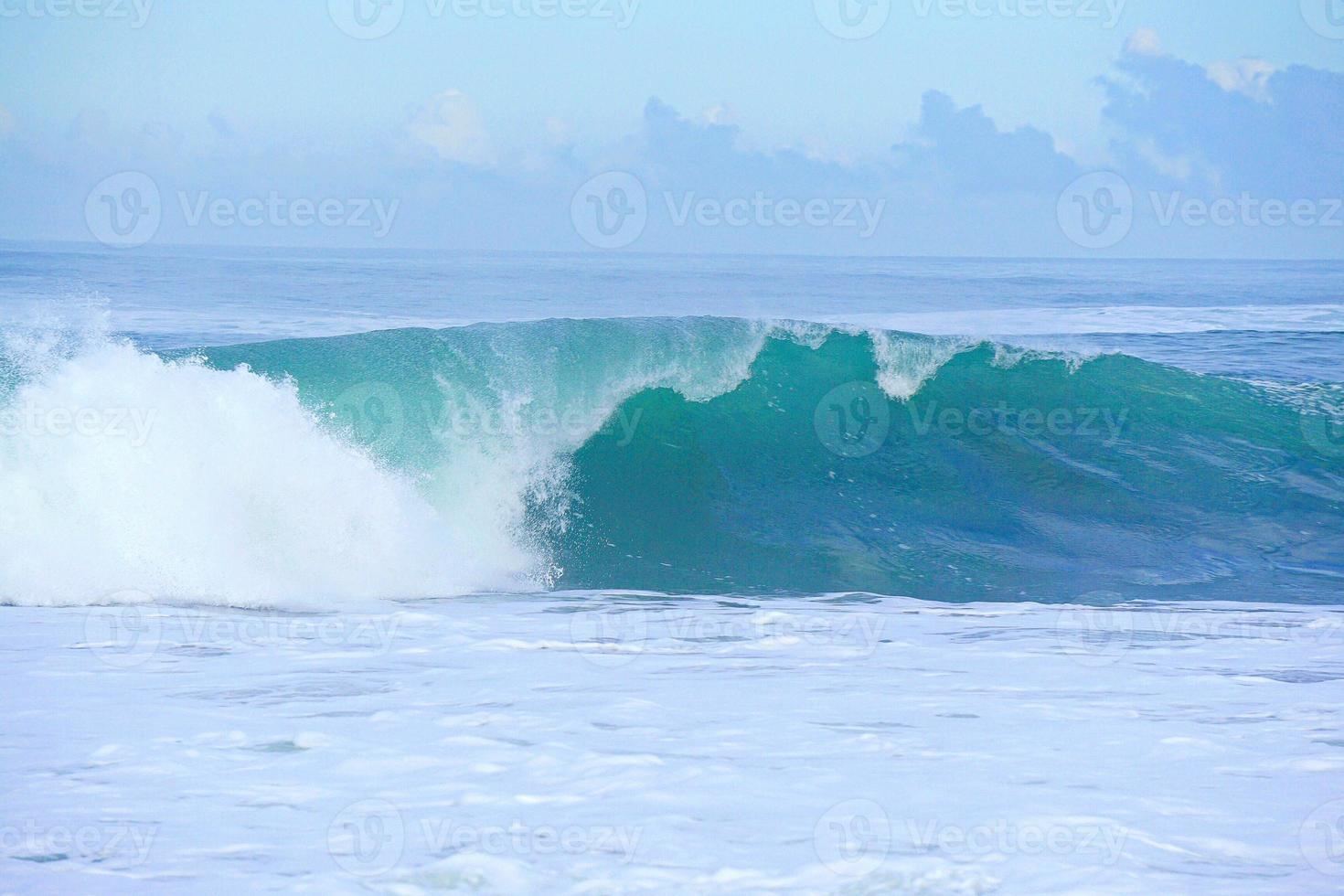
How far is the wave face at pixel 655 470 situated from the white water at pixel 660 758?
133 centimetres

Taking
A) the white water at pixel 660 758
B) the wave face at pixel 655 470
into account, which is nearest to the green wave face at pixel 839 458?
the wave face at pixel 655 470

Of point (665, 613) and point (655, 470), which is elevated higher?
point (655, 470)

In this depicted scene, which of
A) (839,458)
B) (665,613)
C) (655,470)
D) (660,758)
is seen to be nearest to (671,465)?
(655,470)

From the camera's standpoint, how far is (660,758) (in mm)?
3838

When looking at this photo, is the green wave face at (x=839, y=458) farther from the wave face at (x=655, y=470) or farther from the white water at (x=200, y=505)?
the white water at (x=200, y=505)

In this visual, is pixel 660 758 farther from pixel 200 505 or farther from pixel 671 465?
pixel 671 465

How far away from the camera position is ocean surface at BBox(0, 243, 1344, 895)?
10.3 feet

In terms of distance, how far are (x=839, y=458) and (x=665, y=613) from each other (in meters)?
→ 4.66

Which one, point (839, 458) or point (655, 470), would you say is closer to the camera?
point (655, 470)

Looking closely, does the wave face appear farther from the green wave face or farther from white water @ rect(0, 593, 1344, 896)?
white water @ rect(0, 593, 1344, 896)

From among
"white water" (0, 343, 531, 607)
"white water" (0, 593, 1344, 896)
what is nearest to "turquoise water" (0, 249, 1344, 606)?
"white water" (0, 343, 531, 607)

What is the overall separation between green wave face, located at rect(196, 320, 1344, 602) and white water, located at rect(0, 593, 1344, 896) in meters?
2.25

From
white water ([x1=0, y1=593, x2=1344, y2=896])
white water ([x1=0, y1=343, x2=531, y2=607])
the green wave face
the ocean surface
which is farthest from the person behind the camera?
the green wave face

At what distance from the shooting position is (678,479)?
407 inches
